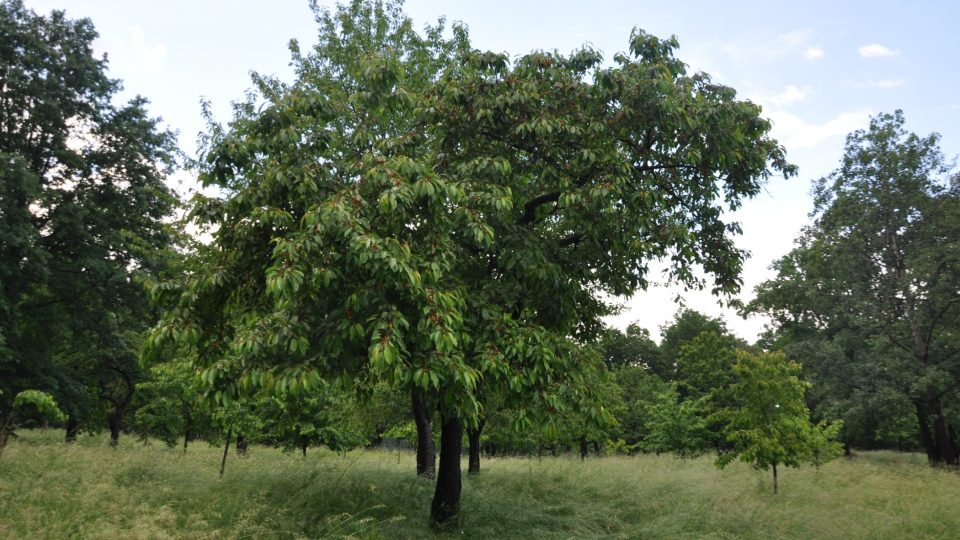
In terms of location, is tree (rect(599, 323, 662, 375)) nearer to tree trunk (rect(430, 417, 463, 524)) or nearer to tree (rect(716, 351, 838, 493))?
tree (rect(716, 351, 838, 493))

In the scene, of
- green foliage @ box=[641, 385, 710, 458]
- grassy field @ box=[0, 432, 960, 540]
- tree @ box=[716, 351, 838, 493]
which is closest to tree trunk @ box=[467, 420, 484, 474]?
grassy field @ box=[0, 432, 960, 540]

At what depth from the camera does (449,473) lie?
10.5 metres

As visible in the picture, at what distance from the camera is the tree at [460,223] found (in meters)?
6.39

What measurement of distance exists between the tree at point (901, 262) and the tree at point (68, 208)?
29969 mm

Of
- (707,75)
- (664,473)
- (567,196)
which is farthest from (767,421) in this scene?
(567,196)

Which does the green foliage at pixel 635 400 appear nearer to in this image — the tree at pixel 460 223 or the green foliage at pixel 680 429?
the green foliage at pixel 680 429

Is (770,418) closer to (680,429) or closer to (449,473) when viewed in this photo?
(449,473)

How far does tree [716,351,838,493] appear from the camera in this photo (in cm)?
1516

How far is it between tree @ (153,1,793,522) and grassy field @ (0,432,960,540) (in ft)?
6.32

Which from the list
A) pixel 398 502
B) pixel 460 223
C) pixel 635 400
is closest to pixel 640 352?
pixel 635 400

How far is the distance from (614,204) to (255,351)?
20.1ft

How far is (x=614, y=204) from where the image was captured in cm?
927

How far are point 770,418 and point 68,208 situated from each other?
78.1 ft

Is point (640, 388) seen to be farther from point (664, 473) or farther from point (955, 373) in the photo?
point (664, 473)
